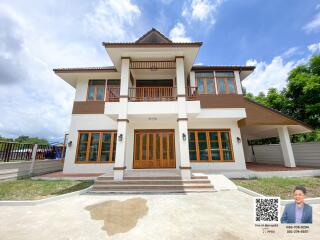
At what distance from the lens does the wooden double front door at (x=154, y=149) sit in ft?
30.1

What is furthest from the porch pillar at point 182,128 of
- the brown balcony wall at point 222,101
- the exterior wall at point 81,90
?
the exterior wall at point 81,90

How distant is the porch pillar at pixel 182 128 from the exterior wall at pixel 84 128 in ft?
15.5

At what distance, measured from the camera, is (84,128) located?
31.9 ft

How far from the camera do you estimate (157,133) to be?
31.5 ft

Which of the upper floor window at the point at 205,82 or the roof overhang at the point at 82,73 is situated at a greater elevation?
the roof overhang at the point at 82,73

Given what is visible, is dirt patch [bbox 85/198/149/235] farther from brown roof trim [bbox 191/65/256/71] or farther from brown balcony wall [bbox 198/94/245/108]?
brown roof trim [bbox 191/65/256/71]

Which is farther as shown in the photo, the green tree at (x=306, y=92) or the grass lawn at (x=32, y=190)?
the green tree at (x=306, y=92)

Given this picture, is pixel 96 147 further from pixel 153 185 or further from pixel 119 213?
pixel 119 213

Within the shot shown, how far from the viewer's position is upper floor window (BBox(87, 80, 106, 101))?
10250mm

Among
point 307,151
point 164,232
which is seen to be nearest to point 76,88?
point 164,232

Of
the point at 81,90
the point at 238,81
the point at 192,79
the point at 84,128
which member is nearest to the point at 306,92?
the point at 238,81

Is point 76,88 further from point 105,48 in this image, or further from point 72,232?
point 72,232

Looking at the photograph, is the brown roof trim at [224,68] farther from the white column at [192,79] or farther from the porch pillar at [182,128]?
the porch pillar at [182,128]

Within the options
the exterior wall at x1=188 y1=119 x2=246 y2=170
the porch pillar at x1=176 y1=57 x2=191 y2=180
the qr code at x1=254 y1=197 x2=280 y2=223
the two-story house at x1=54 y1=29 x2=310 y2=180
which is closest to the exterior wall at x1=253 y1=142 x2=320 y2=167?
the two-story house at x1=54 y1=29 x2=310 y2=180
